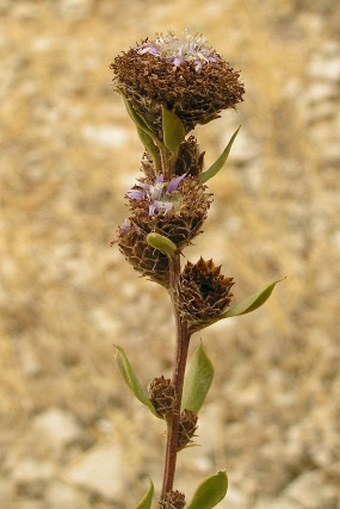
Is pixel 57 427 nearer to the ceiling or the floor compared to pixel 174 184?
nearer to the ceiling

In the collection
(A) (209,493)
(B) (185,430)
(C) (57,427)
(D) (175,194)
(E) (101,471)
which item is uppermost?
(C) (57,427)

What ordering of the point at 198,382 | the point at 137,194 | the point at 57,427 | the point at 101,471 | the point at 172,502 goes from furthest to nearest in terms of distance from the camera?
1. the point at 57,427
2. the point at 101,471
3. the point at 198,382
4. the point at 172,502
5. the point at 137,194

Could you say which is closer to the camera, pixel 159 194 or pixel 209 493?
pixel 159 194

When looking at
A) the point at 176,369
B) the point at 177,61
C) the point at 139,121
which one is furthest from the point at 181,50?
the point at 176,369

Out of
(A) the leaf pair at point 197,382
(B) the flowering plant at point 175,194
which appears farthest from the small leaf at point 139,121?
(A) the leaf pair at point 197,382

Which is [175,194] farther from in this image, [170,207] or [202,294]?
[202,294]

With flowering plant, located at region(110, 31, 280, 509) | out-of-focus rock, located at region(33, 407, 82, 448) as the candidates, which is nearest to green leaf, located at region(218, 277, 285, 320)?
flowering plant, located at region(110, 31, 280, 509)

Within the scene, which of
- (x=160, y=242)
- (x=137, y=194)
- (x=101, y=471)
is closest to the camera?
(x=160, y=242)
